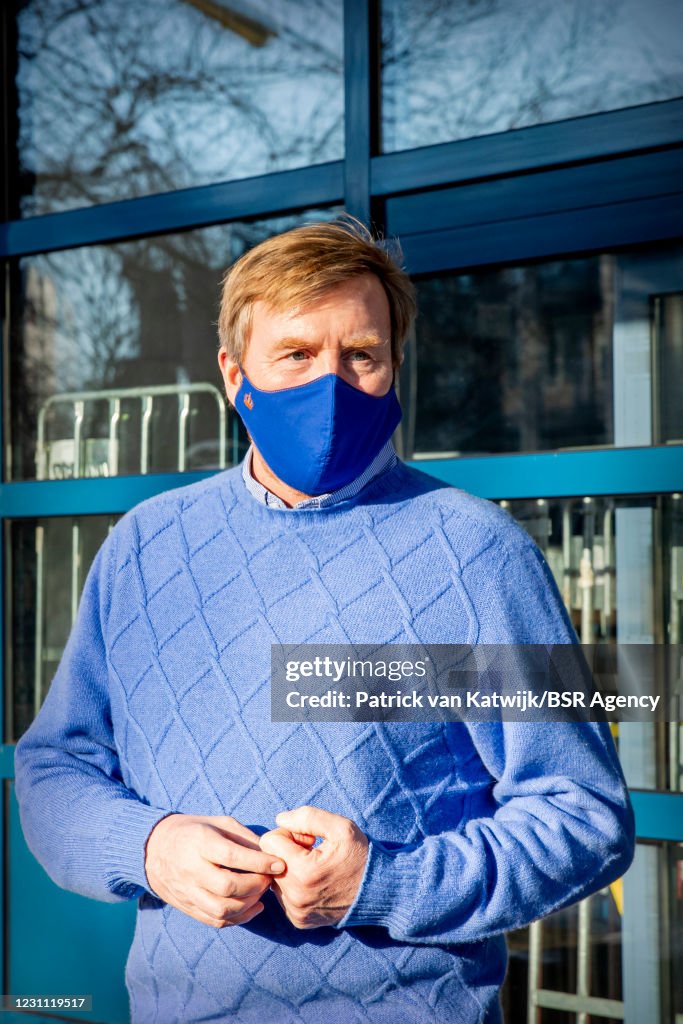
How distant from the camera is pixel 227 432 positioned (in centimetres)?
255

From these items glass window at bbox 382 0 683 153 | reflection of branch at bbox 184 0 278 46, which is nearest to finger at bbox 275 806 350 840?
glass window at bbox 382 0 683 153

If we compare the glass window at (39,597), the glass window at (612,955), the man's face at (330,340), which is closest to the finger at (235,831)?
the man's face at (330,340)

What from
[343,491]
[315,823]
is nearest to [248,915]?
[315,823]

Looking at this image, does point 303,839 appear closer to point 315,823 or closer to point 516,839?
point 315,823

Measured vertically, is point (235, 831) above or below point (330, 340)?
below

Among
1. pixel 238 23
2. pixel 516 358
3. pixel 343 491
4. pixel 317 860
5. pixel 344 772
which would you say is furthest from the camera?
pixel 238 23

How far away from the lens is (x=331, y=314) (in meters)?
1.42

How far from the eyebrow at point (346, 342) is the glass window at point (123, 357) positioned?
1077mm

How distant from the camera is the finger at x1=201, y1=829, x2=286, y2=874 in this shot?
1.27 metres

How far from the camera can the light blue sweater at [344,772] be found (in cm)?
132

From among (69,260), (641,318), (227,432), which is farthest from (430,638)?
(69,260)

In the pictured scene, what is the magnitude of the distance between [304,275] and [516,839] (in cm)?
76

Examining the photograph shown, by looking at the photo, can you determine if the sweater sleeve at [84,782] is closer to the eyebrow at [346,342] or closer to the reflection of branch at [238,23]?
the eyebrow at [346,342]

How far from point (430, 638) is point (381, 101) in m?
1.46
